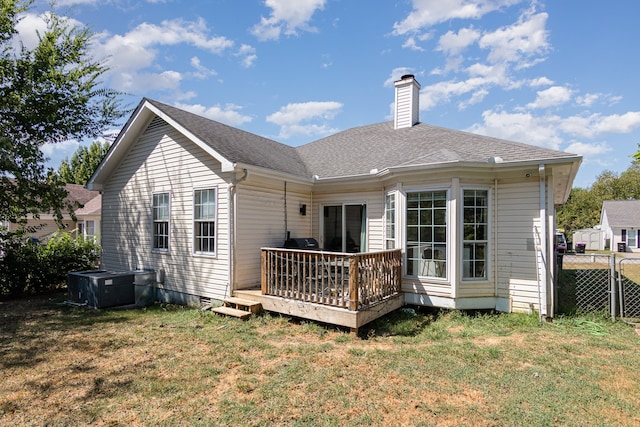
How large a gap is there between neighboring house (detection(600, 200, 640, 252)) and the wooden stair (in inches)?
1455

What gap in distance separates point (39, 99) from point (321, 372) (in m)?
10.8

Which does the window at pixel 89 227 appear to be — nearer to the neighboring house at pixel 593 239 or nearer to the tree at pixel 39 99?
the tree at pixel 39 99

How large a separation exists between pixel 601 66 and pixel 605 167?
57.5 metres

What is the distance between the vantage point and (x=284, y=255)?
682cm

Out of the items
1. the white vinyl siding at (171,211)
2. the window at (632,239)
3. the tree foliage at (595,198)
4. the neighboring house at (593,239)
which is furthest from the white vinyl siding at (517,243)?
the tree foliage at (595,198)

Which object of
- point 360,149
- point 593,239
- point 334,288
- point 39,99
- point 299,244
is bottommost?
point 593,239

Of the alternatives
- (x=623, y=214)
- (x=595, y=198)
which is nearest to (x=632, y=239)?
(x=623, y=214)

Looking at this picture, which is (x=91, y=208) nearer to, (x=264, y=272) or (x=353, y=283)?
(x=264, y=272)

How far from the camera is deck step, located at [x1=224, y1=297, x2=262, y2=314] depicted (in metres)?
6.79

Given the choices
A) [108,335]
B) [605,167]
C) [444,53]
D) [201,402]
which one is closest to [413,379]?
[201,402]

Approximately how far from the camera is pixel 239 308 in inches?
275

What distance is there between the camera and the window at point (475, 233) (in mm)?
6766

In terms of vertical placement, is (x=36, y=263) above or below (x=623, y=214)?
below

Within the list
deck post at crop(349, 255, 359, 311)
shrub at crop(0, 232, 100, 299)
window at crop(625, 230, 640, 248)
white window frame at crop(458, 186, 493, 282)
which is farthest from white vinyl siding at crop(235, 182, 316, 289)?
window at crop(625, 230, 640, 248)
